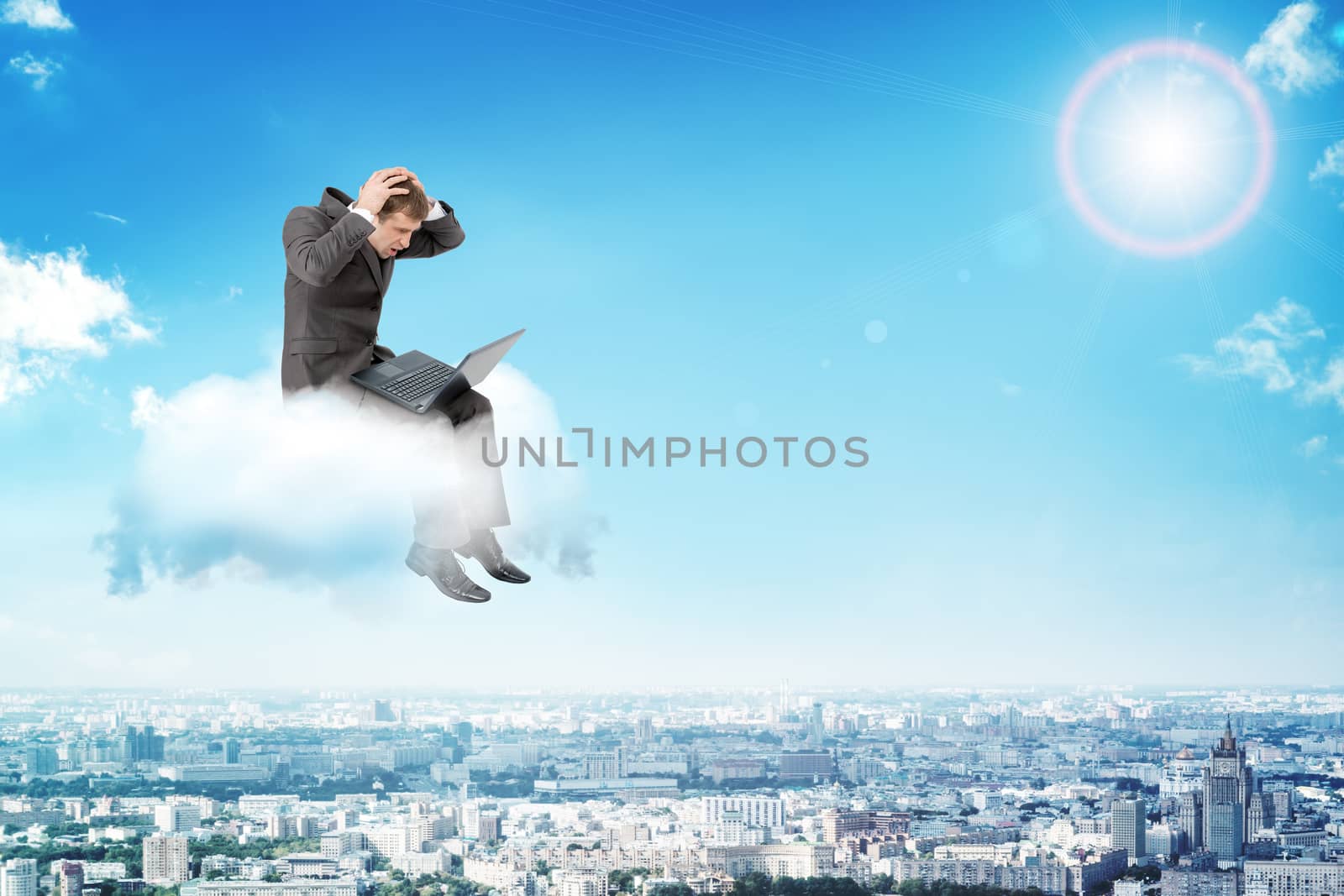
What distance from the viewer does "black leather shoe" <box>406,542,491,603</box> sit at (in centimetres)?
245

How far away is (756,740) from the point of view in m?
11.6

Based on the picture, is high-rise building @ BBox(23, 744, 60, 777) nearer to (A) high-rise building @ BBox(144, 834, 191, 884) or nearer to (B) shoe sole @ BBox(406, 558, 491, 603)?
(A) high-rise building @ BBox(144, 834, 191, 884)

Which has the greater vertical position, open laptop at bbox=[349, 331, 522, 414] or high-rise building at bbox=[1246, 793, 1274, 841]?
open laptop at bbox=[349, 331, 522, 414]

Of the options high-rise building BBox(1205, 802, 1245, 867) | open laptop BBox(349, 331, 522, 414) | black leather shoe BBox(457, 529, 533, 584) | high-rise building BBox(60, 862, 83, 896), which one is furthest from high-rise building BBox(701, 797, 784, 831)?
open laptop BBox(349, 331, 522, 414)

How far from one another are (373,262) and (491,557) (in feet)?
2.15

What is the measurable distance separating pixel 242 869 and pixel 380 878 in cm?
99

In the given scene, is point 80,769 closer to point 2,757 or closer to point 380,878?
point 2,757

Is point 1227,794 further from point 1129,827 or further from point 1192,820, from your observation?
point 1129,827

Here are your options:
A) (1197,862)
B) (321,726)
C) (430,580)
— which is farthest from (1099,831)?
(430,580)

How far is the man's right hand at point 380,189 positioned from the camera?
2189 millimetres

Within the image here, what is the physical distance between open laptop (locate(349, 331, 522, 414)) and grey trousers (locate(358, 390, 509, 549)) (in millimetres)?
27

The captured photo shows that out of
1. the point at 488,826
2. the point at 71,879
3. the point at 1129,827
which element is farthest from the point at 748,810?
the point at 71,879

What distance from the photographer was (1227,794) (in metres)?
11.7

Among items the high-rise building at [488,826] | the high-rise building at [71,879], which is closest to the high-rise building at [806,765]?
the high-rise building at [488,826]
